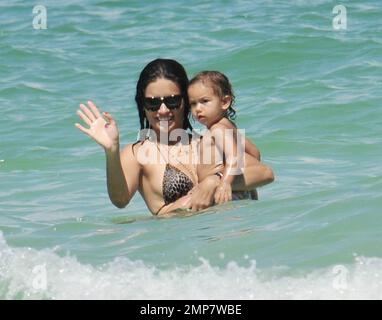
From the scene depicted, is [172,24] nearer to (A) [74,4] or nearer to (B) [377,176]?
(A) [74,4]

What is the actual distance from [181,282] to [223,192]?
36.3 inches

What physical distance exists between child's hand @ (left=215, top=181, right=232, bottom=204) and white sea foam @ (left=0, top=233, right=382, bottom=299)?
23.5 inches

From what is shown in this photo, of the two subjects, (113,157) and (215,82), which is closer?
(113,157)

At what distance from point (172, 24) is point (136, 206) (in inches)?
288

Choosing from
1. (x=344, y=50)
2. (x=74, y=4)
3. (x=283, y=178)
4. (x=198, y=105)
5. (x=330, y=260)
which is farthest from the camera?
(x=74, y=4)

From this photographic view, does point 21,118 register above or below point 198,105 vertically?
below

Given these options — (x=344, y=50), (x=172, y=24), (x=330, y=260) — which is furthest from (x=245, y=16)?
(x=330, y=260)

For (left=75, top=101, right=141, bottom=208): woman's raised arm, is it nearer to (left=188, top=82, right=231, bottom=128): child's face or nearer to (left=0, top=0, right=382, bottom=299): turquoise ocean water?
(left=0, top=0, right=382, bottom=299): turquoise ocean water

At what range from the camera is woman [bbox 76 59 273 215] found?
21.2ft

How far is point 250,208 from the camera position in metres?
6.78

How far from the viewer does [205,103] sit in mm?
6395
